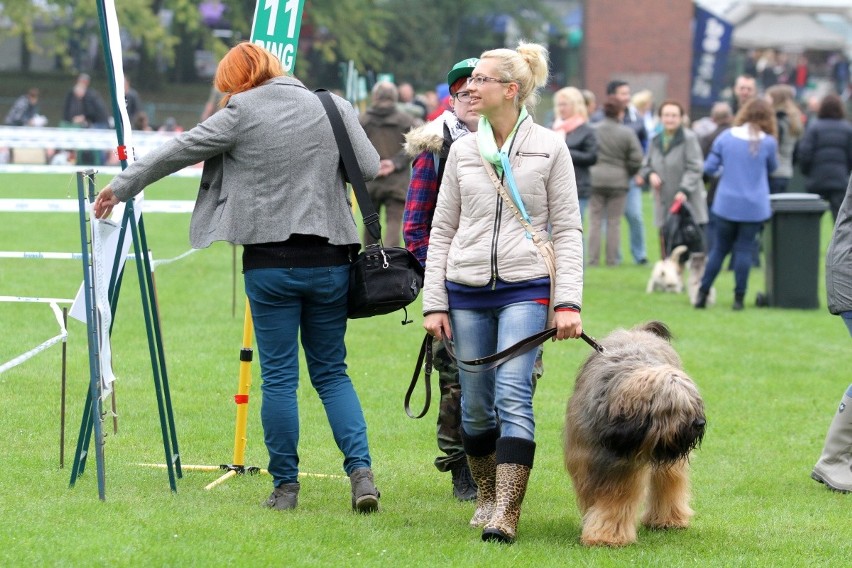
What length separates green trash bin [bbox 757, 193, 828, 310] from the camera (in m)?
13.2

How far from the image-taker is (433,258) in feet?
17.4

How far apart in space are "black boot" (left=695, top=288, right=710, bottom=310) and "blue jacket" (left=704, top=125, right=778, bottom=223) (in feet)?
2.75

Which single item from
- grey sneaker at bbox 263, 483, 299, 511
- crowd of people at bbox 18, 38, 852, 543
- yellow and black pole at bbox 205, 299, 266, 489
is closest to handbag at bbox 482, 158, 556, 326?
crowd of people at bbox 18, 38, 852, 543

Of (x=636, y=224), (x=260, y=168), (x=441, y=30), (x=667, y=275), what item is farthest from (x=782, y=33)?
(x=260, y=168)

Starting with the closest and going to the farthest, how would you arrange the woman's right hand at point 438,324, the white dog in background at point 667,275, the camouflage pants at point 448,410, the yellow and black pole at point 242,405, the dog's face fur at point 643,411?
the dog's face fur at point 643,411 < the woman's right hand at point 438,324 < the camouflage pants at point 448,410 < the yellow and black pole at point 242,405 < the white dog in background at point 667,275

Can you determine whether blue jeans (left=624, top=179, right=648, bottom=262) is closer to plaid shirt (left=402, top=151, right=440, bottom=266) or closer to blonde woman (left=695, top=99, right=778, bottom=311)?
blonde woman (left=695, top=99, right=778, bottom=311)

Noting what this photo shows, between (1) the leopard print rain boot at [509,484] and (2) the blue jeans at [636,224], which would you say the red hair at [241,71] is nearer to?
(1) the leopard print rain boot at [509,484]

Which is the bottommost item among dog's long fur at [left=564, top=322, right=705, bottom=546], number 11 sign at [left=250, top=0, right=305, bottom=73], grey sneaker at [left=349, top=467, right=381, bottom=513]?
grey sneaker at [left=349, top=467, right=381, bottom=513]

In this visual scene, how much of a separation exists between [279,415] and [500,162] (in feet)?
4.69

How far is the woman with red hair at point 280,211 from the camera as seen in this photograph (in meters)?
5.22

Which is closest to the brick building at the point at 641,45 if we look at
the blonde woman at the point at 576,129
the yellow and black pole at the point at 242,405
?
the blonde woman at the point at 576,129

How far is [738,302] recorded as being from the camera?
1311 cm

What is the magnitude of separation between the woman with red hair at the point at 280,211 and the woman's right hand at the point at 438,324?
0.44m

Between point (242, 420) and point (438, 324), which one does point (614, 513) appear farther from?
point (242, 420)
